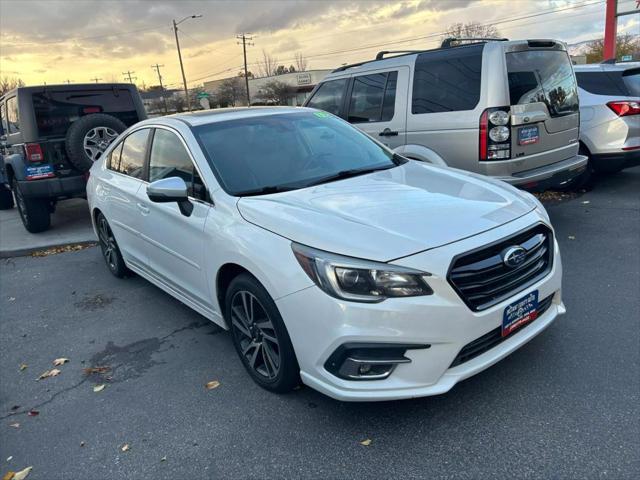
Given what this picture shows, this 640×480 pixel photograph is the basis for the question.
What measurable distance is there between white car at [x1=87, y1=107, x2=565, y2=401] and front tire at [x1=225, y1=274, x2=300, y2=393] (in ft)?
0.04

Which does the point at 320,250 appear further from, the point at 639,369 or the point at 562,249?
the point at 562,249

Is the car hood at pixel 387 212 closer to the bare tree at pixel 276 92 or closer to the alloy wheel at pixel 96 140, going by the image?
the alloy wheel at pixel 96 140

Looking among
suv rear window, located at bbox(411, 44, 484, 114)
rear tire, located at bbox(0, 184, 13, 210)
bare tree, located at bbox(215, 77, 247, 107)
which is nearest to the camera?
suv rear window, located at bbox(411, 44, 484, 114)

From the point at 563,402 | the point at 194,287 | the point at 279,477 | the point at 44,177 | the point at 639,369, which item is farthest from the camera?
the point at 44,177

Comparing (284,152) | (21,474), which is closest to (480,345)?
(284,152)

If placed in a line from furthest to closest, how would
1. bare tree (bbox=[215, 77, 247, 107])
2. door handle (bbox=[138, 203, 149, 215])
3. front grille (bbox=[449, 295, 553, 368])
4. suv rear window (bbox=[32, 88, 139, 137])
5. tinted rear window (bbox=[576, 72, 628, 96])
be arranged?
bare tree (bbox=[215, 77, 247, 107]) → suv rear window (bbox=[32, 88, 139, 137]) → tinted rear window (bbox=[576, 72, 628, 96]) → door handle (bbox=[138, 203, 149, 215]) → front grille (bbox=[449, 295, 553, 368])

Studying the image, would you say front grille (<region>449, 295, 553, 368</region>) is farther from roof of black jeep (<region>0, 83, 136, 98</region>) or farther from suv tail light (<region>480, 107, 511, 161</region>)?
roof of black jeep (<region>0, 83, 136, 98</region>)

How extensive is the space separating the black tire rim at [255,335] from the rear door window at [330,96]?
4251 millimetres

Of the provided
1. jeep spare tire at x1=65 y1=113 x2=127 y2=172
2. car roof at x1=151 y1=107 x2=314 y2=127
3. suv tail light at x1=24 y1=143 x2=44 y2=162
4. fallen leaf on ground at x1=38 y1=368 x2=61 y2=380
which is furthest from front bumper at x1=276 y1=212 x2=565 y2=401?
suv tail light at x1=24 y1=143 x2=44 y2=162

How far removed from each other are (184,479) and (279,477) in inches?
18.7

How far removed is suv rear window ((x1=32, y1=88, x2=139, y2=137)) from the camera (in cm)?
739

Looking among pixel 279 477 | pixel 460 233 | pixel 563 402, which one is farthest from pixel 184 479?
pixel 563 402

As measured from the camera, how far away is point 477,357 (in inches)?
103

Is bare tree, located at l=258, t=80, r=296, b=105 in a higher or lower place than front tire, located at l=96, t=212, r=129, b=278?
higher
